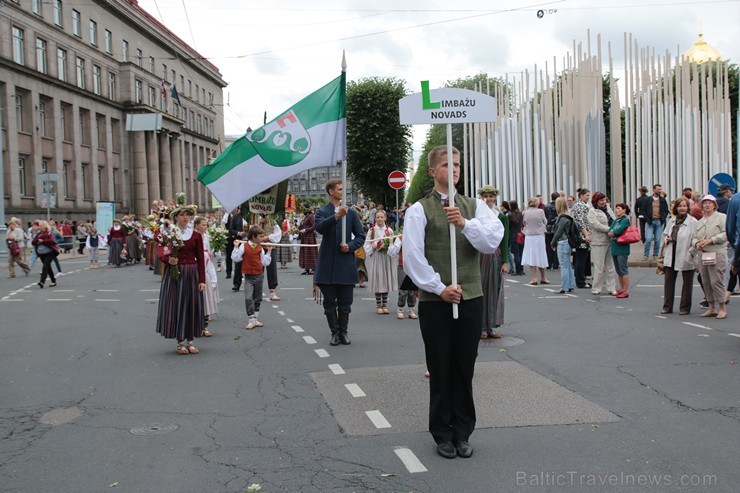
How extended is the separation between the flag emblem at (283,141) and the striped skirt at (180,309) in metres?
1.83

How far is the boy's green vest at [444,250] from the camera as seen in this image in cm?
466

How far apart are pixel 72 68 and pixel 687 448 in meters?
48.6

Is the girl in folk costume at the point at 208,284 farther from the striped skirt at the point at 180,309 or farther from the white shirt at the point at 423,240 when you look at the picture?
the white shirt at the point at 423,240

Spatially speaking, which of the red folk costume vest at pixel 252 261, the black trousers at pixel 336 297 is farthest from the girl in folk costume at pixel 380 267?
the black trousers at pixel 336 297

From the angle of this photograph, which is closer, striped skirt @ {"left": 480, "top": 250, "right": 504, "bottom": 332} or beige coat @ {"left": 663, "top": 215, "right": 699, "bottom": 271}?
striped skirt @ {"left": 480, "top": 250, "right": 504, "bottom": 332}

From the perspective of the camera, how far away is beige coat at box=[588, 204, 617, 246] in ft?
43.6

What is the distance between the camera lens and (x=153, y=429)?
5402mm

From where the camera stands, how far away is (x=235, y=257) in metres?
10.9

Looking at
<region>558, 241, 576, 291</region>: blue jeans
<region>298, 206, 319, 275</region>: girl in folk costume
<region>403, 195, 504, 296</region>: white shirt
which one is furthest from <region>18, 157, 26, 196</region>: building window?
<region>403, 195, 504, 296</region>: white shirt

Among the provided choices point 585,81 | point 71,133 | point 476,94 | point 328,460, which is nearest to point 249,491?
point 328,460

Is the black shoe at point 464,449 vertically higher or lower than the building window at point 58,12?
lower

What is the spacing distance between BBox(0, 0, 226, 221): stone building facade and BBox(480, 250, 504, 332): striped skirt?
2465 centimetres

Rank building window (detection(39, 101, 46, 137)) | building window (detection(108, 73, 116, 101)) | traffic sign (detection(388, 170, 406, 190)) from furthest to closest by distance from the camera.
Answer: building window (detection(108, 73, 116, 101)) < building window (detection(39, 101, 46, 137)) < traffic sign (detection(388, 170, 406, 190))

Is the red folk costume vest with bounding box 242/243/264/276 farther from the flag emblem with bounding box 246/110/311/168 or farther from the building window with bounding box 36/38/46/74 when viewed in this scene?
the building window with bounding box 36/38/46/74
